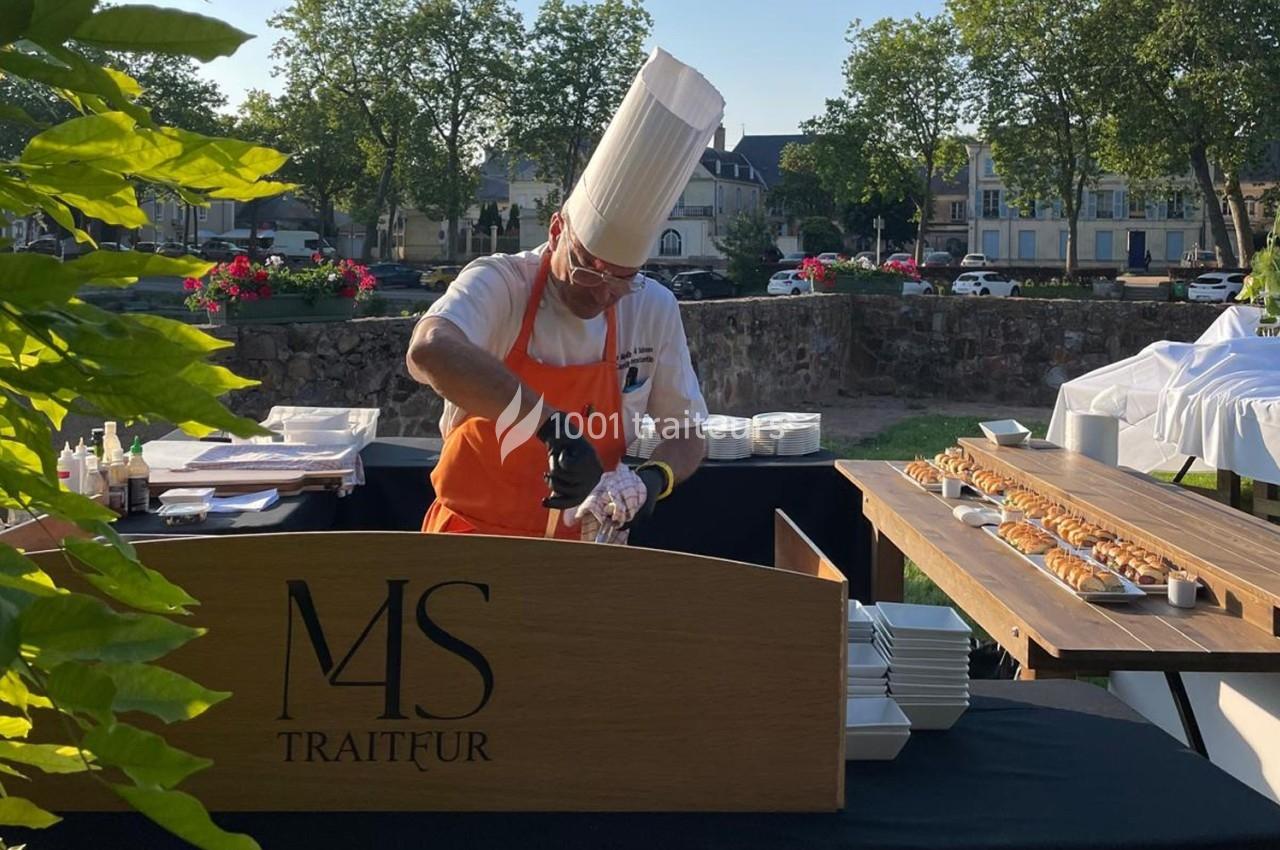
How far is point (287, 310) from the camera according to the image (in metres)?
7.75

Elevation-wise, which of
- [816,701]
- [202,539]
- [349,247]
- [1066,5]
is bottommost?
[816,701]

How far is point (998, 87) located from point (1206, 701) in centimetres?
3783

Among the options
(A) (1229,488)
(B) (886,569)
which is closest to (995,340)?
(A) (1229,488)

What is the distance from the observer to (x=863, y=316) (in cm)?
1432

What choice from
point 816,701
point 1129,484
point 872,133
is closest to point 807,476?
point 1129,484

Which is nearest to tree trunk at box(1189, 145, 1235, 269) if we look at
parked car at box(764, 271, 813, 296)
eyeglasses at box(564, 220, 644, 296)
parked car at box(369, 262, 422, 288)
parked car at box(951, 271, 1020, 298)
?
parked car at box(951, 271, 1020, 298)

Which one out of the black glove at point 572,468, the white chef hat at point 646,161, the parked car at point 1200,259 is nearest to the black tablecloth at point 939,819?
the black glove at point 572,468

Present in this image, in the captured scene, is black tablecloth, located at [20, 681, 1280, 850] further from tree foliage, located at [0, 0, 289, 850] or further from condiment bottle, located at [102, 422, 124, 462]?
condiment bottle, located at [102, 422, 124, 462]

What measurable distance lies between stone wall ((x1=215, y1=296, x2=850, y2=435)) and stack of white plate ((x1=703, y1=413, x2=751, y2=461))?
2.16 meters

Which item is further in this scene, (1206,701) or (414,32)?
(414,32)

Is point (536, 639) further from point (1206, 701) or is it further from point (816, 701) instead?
point (1206, 701)

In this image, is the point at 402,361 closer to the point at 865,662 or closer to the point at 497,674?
the point at 865,662

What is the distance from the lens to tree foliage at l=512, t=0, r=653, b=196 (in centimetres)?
4866

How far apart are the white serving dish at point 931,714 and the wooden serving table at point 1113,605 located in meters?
0.53
